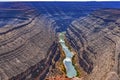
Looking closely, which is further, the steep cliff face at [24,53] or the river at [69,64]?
the river at [69,64]

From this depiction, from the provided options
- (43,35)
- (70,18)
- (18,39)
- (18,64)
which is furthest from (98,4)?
(18,64)

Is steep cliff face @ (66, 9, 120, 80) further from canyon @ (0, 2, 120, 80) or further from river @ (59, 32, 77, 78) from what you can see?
river @ (59, 32, 77, 78)

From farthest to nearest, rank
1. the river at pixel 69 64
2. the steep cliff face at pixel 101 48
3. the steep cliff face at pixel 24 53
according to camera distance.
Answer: the river at pixel 69 64, the steep cliff face at pixel 24 53, the steep cliff face at pixel 101 48

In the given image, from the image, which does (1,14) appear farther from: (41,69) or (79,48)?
(41,69)

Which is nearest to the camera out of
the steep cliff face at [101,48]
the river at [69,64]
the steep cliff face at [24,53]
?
the steep cliff face at [101,48]

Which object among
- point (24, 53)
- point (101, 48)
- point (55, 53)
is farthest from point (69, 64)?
point (24, 53)

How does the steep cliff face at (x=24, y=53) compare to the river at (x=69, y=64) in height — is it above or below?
above

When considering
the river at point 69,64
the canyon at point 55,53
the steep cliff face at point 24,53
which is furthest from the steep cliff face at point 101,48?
the steep cliff face at point 24,53

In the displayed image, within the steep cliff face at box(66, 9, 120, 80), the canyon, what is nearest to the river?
the canyon

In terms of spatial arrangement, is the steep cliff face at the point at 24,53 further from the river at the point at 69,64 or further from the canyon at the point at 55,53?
the river at the point at 69,64
